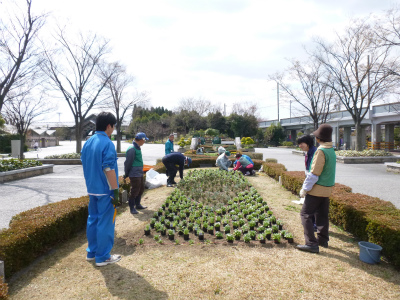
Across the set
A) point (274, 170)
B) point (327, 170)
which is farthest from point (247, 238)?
point (274, 170)

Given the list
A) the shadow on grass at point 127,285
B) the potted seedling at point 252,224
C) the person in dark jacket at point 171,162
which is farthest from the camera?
the person in dark jacket at point 171,162

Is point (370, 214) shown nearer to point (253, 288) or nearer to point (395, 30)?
point (253, 288)

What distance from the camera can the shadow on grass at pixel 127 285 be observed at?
266 cm

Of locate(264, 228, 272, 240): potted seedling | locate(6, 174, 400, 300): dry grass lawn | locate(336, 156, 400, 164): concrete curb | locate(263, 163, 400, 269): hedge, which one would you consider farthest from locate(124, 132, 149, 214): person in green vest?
locate(336, 156, 400, 164): concrete curb

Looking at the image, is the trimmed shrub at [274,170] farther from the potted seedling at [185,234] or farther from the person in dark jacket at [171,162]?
the potted seedling at [185,234]

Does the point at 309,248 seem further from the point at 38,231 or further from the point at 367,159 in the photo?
the point at 367,159

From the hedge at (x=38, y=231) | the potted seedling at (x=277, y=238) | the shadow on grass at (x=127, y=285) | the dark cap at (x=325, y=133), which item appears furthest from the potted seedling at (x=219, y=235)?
the hedge at (x=38, y=231)

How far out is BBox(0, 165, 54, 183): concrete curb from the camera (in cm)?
962

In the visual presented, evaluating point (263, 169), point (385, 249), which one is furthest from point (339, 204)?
point (263, 169)

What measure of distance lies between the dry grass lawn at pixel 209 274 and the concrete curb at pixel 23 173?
7.43 metres

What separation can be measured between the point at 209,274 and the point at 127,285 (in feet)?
2.93

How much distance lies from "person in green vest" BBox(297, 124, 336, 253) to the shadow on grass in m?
2.07

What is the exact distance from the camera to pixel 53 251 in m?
3.83

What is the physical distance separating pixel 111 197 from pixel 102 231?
0.41 meters
